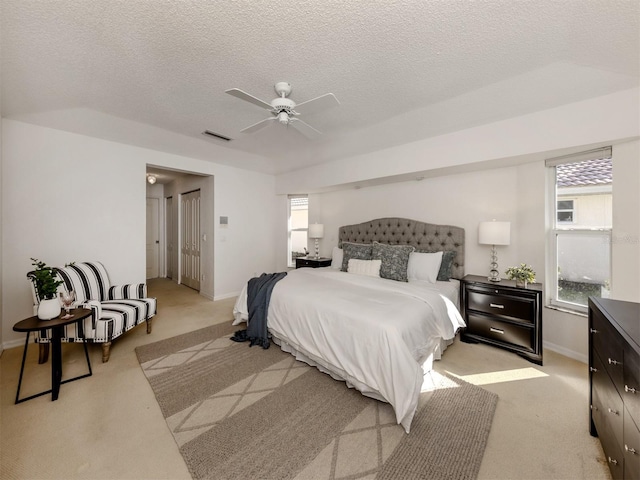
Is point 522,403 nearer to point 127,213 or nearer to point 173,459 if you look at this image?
point 173,459

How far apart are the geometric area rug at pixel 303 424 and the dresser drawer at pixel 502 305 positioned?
106 cm

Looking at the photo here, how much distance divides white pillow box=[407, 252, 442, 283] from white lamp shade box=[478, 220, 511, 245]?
23.3 inches

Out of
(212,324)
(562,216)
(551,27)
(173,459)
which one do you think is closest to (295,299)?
(173,459)

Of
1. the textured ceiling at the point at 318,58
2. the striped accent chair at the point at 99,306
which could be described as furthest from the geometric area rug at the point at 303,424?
the textured ceiling at the point at 318,58

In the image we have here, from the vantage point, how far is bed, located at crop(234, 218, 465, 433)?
1.86 metres

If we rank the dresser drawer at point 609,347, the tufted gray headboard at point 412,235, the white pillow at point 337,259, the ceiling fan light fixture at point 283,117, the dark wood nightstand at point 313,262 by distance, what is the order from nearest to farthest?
1. the dresser drawer at point 609,347
2. the ceiling fan light fixture at point 283,117
3. the tufted gray headboard at point 412,235
4. the white pillow at point 337,259
5. the dark wood nightstand at point 313,262

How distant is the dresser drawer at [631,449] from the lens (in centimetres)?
102

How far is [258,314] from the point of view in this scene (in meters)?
2.99

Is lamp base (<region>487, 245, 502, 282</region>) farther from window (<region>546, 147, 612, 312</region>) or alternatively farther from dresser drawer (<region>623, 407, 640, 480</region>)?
dresser drawer (<region>623, 407, 640, 480</region>)

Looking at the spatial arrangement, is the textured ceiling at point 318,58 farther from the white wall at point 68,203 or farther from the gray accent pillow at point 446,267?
the gray accent pillow at point 446,267

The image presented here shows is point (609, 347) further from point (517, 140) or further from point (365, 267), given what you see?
point (365, 267)

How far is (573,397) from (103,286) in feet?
16.3

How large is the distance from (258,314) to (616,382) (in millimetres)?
2782

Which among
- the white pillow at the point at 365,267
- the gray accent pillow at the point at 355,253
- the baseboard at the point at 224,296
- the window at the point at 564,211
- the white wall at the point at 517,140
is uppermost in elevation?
the white wall at the point at 517,140
